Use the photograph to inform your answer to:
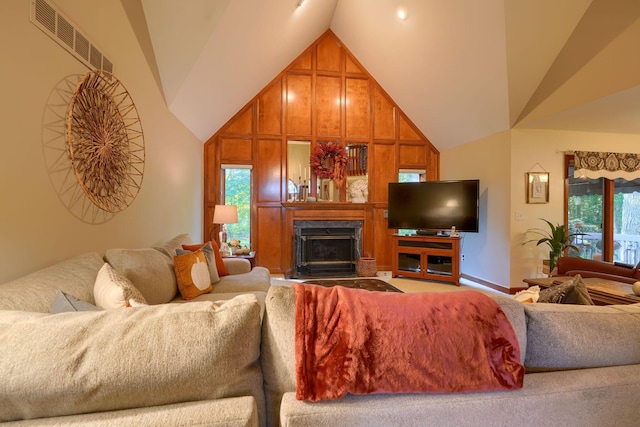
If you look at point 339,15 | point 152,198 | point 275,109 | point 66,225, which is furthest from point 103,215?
point 339,15

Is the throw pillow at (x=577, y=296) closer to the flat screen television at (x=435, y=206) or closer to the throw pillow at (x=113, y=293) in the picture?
the throw pillow at (x=113, y=293)

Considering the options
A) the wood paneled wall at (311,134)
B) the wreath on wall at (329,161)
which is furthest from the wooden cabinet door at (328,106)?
the wreath on wall at (329,161)

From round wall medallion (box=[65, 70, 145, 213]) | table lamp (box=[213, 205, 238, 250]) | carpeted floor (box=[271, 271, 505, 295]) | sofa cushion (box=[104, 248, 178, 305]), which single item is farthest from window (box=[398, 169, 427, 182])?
sofa cushion (box=[104, 248, 178, 305])

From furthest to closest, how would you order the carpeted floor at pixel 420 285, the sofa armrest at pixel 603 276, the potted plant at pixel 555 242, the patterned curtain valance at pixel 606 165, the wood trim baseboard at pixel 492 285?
1. the carpeted floor at pixel 420 285
2. the patterned curtain valance at pixel 606 165
3. the wood trim baseboard at pixel 492 285
4. the potted plant at pixel 555 242
5. the sofa armrest at pixel 603 276

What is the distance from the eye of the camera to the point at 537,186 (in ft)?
13.9

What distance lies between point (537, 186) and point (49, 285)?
5358mm

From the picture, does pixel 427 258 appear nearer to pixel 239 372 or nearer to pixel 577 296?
pixel 577 296

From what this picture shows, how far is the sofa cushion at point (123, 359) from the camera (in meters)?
0.64

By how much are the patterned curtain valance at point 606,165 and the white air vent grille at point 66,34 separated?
5.83 m

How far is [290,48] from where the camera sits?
4.79 metres

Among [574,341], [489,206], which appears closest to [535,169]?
[489,206]

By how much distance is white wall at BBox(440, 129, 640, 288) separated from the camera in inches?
166

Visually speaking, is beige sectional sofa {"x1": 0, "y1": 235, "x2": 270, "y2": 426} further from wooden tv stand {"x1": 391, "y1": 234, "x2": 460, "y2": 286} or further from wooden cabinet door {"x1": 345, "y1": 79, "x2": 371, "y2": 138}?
wooden cabinet door {"x1": 345, "y1": 79, "x2": 371, "y2": 138}

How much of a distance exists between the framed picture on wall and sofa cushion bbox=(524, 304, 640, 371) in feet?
12.9
